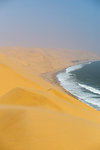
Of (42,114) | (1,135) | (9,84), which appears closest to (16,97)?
(42,114)

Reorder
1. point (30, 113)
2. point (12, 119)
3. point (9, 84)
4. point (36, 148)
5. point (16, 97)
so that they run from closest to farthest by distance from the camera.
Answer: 1. point (36, 148)
2. point (12, 119)
3. point (30, 113)
4. point (16, 97)
5. point (9, 84)

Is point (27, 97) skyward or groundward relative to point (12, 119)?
groundward

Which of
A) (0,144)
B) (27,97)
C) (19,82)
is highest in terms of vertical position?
(0,144)

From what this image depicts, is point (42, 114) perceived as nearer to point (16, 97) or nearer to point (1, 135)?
point (1, 135)

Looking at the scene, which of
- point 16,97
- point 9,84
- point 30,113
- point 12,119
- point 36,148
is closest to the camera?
point 36,148

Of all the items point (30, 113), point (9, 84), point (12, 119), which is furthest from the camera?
point (9, 84)

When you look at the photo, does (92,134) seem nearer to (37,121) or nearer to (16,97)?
(37,121)

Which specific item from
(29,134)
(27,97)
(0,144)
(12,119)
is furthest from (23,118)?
(27,97)

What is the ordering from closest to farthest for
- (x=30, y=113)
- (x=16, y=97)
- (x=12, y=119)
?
1. (x=12, y=119)
2. (x=30, y=113)
3. (x=16, y=97)

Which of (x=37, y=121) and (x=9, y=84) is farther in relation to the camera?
(x=9, y=84)
